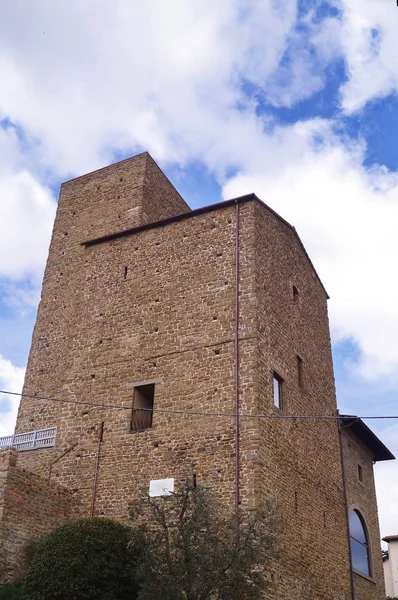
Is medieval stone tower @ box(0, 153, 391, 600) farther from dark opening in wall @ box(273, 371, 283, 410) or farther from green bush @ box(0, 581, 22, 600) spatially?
green bush @ box(0, 581, 22, 600)

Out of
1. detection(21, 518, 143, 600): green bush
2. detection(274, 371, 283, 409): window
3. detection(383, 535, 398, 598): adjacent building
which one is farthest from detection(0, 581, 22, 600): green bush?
detection(383, 535, 398, 598): adjacent building

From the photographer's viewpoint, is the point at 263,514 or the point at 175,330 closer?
the point at 263,514

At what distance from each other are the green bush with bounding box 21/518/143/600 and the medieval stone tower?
1656mm

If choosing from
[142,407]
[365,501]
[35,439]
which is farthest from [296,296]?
[35,439]

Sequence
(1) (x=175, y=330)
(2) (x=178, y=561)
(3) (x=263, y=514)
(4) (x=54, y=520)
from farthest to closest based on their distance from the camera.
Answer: (1) (x=175, y=330) → (4) (x=54, y=520) → (3) (x=263, y=514) → (2) (x=178, y=561)

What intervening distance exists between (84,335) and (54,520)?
5.09m

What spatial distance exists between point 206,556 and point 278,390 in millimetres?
5496

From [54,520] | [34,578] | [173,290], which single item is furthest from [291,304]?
[34,578]

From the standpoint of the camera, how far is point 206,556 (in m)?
10.7

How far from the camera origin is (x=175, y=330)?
15.9 m

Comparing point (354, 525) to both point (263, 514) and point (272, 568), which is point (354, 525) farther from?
point (263, 514)

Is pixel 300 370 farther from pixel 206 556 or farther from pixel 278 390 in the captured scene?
pixel 206 556

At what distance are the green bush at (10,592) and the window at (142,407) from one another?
433 cm

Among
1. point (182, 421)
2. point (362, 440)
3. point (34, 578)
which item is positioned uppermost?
point (362, 440)
